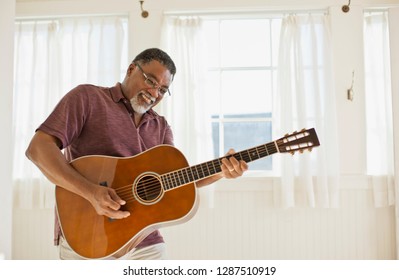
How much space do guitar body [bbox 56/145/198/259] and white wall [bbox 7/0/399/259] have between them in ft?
3.97

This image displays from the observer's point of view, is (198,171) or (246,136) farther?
(246,136)

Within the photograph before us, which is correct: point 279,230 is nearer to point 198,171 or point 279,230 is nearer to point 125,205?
point 198,171

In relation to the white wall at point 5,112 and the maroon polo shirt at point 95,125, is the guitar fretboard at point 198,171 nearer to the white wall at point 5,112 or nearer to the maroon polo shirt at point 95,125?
the maroon polo shirt at point 95,125

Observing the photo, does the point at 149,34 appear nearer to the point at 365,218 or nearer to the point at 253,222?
the point at 253,222

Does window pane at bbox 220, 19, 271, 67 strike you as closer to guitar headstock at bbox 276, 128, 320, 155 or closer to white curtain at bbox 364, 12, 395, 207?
white curtain at bbox 364, 12, 395, 207

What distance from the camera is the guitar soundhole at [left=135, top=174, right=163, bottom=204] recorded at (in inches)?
53.2

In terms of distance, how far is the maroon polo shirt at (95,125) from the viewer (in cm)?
128

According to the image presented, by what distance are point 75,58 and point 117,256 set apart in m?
1.70

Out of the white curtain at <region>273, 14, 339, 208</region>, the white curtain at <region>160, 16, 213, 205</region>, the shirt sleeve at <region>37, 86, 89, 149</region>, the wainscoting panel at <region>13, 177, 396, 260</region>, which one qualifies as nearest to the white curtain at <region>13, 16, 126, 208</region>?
the white curtain at <region>160, 16, 213, 205</region>

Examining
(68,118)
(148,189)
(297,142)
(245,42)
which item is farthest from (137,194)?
(245,42)

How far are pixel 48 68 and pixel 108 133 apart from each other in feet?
5.17

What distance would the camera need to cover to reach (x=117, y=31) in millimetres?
2682

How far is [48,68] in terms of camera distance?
2.72 metres
